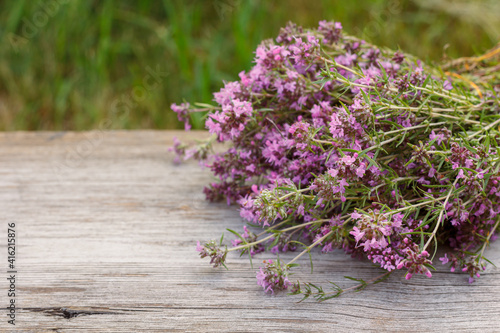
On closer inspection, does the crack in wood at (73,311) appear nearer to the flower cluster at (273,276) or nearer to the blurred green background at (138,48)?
the flower cluster at (273,276)

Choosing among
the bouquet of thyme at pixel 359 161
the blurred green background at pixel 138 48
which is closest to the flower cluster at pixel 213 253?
the bouquet of thyme at pixel 359 161

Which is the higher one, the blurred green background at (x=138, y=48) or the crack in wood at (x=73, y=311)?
the blurred green background at (x=138, y=48)

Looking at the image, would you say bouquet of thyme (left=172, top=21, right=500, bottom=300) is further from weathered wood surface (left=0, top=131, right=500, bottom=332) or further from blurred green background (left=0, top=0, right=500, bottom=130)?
blurred green background (left=0, top=0, right=500, bottom=130)

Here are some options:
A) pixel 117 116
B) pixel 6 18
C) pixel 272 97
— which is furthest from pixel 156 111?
pixel 272 97

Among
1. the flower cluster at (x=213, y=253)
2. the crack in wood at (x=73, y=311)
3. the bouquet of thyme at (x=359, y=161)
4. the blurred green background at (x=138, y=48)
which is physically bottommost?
the crack in wood at (x=73, y=311)

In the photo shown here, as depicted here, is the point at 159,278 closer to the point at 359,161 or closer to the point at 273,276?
the point at 273,276

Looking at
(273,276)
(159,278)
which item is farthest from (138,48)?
(273,276)

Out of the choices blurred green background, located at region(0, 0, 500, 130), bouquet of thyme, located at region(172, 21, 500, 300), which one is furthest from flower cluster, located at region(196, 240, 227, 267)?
blurred green background, located at region(0, 0, 500, 130)
